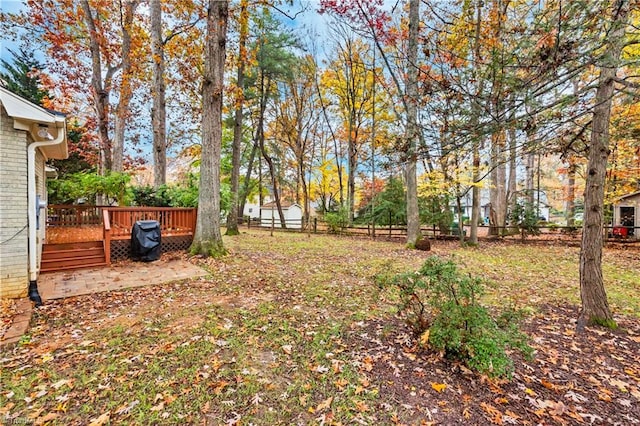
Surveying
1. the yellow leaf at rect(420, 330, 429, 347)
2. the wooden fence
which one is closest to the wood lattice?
the wooden fence

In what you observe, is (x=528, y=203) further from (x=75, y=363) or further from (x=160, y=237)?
(x=75, y=363)

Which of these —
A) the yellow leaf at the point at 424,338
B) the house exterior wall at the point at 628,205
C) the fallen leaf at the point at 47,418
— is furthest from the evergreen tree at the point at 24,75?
the house exterior wall at the point at 628,205

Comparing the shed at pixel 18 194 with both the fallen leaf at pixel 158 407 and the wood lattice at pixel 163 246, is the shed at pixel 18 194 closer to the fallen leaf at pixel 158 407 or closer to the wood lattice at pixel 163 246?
the wood lattice at pixel 163 246

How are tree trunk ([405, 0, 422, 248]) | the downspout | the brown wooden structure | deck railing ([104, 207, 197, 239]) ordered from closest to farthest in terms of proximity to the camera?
1. tree trunk ([405, 0, 422, 248])
2. the downspout
3. the brown wooden structure
4. deck railing ([104, 207, 197, 239])

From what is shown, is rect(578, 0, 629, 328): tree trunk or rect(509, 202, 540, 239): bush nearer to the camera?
rect(578, 0, 629, 328): tree trunk

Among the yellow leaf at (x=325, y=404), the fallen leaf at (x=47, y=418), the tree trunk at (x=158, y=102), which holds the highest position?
the tree trunk at (x=158, y=102)

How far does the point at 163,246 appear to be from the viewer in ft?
25.6

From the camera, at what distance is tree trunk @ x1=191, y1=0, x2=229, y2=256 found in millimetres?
7383

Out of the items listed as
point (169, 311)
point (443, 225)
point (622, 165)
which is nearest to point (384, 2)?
point (169, 311)

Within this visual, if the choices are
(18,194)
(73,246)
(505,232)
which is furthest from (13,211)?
(505,232)

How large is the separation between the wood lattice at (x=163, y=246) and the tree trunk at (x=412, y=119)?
6.50 metres

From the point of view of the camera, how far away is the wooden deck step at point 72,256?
5945mm

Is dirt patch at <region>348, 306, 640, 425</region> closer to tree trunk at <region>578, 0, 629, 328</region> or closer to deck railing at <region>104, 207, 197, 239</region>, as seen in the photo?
tree trunk at <region>578, 0, 629, 328</region>

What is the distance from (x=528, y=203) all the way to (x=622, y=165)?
149 inches
